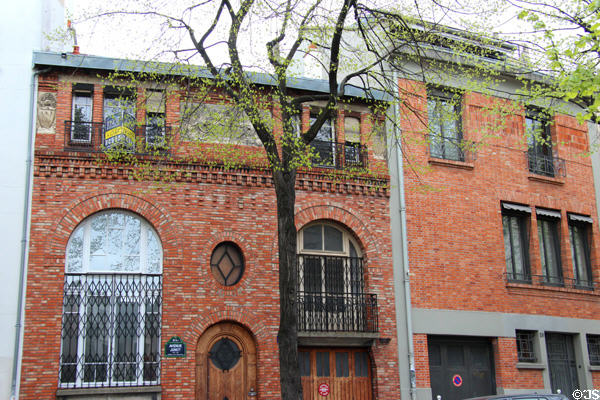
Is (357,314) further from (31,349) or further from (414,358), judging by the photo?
(31,349)

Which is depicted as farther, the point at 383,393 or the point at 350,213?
the point at 350,213

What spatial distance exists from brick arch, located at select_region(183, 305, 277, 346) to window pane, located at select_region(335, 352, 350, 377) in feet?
6.14

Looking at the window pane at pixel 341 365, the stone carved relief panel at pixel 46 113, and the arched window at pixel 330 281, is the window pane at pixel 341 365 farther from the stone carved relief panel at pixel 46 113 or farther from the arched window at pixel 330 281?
the stone carved relief panel at pixel 46 113

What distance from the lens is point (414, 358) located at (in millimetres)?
17328

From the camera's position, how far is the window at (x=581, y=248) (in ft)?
69.8

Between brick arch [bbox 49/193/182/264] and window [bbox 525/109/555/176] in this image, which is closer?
brick arch [bbox 49/193/182/264]

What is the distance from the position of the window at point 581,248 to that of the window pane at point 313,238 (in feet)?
28.1

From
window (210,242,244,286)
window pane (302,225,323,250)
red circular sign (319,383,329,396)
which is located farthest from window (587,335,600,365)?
window (210,242,244,286)

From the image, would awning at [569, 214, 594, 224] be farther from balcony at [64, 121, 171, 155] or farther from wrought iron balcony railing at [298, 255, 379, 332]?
balcony at [64, 121, 171, 155]

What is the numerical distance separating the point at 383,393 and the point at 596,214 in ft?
32.8

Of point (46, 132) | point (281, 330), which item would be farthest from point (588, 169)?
point (46, 132)

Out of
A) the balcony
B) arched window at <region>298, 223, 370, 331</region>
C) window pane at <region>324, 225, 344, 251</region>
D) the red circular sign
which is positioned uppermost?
the balcony

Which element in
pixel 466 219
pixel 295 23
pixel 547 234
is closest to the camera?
pixel 295 23

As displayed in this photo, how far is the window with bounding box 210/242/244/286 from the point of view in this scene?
1639 centimetres
